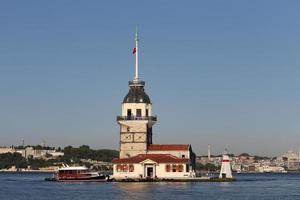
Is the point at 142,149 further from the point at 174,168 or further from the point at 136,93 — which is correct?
the point at 136,93

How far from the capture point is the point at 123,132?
4897 inches

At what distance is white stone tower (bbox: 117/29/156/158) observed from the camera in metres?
124

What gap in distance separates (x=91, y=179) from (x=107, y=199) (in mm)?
47161

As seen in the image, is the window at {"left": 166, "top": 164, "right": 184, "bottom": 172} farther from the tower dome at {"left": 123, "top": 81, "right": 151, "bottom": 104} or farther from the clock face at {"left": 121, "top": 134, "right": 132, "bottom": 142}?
the tower dome at {"left": 123, "top": 81, "right": 151, "bottom": 104}

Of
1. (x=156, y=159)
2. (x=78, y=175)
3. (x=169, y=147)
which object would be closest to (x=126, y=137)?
(x=169, y=147)

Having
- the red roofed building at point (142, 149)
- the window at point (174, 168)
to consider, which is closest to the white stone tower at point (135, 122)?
the red roofed building at point (142, 149)

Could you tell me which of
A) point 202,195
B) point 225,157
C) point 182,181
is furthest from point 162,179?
point 202,195

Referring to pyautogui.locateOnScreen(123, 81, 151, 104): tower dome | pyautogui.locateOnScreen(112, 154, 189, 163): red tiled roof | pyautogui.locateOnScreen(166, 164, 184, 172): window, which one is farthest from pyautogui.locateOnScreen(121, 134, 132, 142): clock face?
pyautogui.locateOnScreen(166, 164, 184, 172): window

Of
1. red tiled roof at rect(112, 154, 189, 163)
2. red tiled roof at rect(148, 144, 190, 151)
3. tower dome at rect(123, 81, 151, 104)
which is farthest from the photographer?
tower dome at rect(123, 81, 151, 104)

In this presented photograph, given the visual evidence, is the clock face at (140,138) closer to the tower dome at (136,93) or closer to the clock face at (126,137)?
the clock face at (126,137)

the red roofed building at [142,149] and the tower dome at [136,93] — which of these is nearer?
the red roofed building at [142,149]

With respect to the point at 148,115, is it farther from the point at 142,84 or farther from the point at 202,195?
the point at 202,195

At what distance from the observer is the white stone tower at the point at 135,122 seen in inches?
4870

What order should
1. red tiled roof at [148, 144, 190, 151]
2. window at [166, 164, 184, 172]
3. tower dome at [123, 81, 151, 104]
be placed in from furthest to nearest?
1. tower dome at [123, 81, 151, 104]
2. red tiled roof at [148, 144, 190, 151]
3. window at [166, 164, 184, 172]
